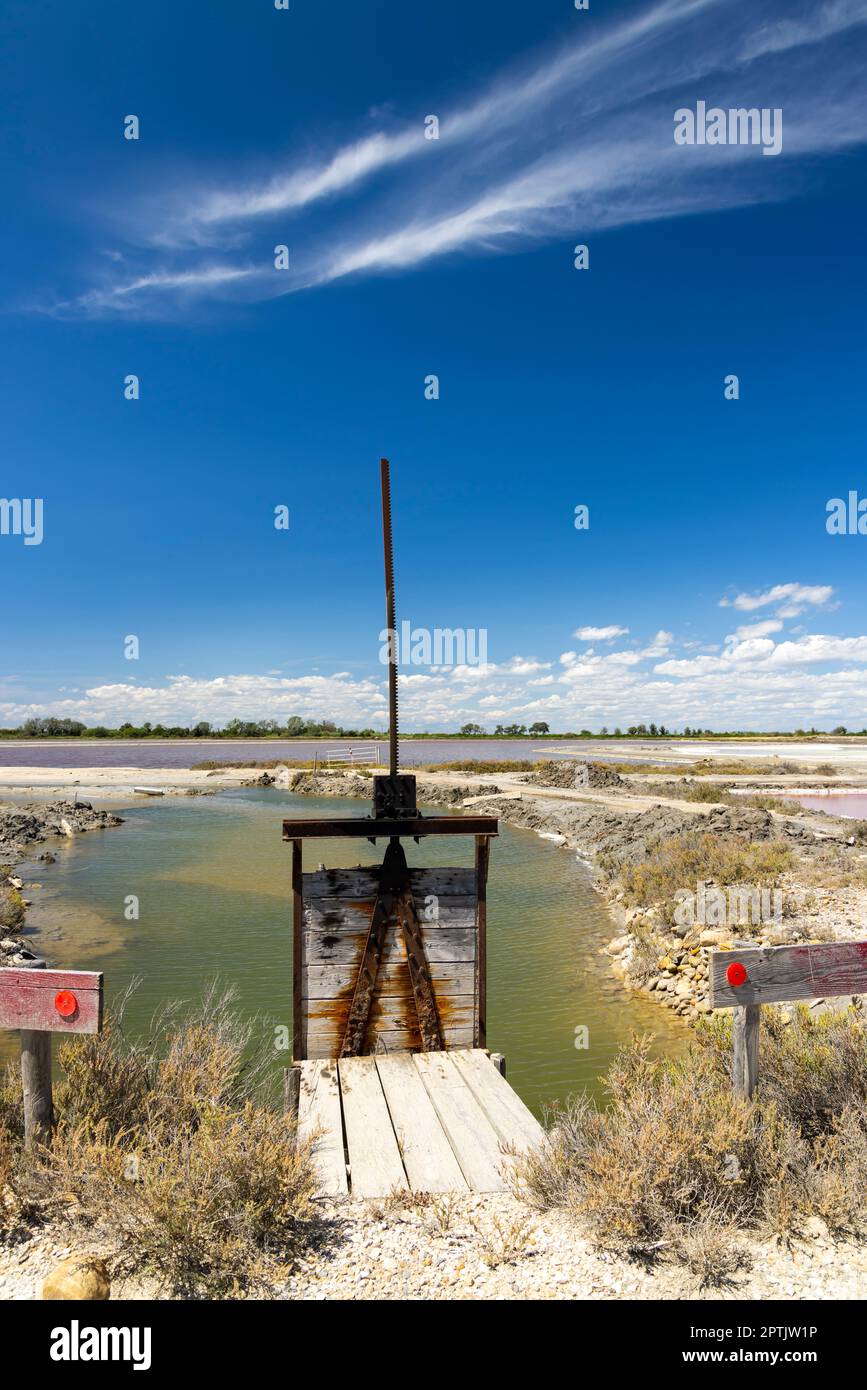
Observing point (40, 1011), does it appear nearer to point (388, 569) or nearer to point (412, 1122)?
point (412, 1122)

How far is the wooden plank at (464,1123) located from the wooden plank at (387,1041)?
5.4 inches

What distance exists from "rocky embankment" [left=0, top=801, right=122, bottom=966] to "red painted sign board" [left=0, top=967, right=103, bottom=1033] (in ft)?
26.5

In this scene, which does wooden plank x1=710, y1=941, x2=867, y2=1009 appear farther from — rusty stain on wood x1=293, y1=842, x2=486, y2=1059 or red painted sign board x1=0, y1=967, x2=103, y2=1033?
red painted sign board x1=0, y1=967, x2=103, y2=1033

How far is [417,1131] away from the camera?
5320mm

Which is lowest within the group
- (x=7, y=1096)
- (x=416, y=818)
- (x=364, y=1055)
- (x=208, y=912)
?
(x=208, y=912)

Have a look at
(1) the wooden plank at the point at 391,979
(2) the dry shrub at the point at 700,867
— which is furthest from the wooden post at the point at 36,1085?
(2) the dry shrub at the point at 700,867

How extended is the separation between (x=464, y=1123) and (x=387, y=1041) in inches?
54.6

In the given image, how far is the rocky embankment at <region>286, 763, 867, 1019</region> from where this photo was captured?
11.8 m

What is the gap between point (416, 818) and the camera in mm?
6691

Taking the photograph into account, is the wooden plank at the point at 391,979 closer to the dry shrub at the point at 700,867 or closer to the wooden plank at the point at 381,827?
the wooden plank at the point at 381,827

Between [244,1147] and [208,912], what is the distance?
12.7 m

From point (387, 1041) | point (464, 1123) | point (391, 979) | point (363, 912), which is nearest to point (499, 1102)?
point (464, 1123)
